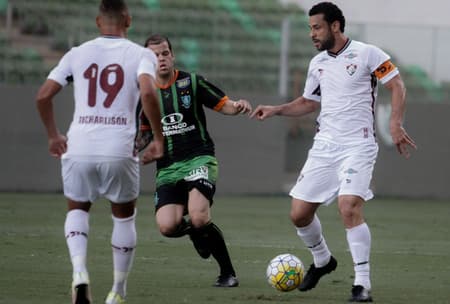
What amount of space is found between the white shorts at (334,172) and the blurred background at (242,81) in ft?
37.2

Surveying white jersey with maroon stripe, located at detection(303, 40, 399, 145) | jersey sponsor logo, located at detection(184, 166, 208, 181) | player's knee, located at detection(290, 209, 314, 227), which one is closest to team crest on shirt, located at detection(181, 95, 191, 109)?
jersey sponsor logo, located at detection(184, 166, 208, 181)

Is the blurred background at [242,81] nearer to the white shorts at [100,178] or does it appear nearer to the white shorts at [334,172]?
the white shorts at [334,172]

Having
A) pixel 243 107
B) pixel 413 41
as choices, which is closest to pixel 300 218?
pixel 243 107

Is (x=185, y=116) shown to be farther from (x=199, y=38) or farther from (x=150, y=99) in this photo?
(x=199, y=38)

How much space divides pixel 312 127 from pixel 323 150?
1277 cm

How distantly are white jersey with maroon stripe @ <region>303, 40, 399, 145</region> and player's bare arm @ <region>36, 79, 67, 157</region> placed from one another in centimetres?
239

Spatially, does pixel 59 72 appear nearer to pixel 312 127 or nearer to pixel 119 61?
pixel 119 61

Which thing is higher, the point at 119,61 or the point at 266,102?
the point at 119,61

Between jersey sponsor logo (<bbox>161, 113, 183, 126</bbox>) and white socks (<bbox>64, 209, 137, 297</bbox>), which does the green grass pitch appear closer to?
white socks (<bbox>64, 209, 137, 297</bbox>)

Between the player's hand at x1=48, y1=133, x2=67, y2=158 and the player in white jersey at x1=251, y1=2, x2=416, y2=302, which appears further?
the player in white jersey at x1=251, y1=2, x2=416, y2=302

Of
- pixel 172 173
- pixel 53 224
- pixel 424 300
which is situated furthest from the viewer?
pixel 53 224

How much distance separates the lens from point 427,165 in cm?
2072

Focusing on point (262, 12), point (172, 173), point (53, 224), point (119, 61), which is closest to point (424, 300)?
point (172, 173)

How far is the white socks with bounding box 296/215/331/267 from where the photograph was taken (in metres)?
8.21
